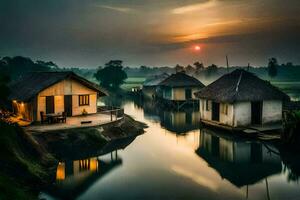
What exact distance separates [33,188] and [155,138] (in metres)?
15.5

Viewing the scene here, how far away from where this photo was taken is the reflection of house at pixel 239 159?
1869cm

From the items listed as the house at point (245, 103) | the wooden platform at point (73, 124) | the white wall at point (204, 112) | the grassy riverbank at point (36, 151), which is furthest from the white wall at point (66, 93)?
the house at point (245, 103)

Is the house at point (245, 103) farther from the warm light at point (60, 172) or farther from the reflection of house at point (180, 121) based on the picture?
→ the warm light at point (60, 172)

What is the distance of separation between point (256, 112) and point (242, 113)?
1.96m

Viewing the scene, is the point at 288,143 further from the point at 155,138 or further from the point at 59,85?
the point at 59,85

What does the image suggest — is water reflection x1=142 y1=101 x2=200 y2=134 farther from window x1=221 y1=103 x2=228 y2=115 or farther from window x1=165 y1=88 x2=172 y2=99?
window x1=221 y1=103 x2=228 y2=115

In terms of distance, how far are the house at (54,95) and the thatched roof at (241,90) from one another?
1173 cm

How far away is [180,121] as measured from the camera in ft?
130

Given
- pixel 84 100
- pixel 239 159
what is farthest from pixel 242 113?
pixel 84 100

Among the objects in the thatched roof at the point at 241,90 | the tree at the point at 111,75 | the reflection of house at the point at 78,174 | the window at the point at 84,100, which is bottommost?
the reflection of house at the point at 78,174

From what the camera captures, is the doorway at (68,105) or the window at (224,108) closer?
the window at (224,108)

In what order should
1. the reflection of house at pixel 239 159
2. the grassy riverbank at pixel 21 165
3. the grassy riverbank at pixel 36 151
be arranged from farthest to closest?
the reflection of house at pixel 239 159 → the grassy riverbank at pixel 36 151 → the grassy riverbank at pixel 21 165

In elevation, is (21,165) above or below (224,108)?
below

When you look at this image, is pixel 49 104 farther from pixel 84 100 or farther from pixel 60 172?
pixel 60 172
